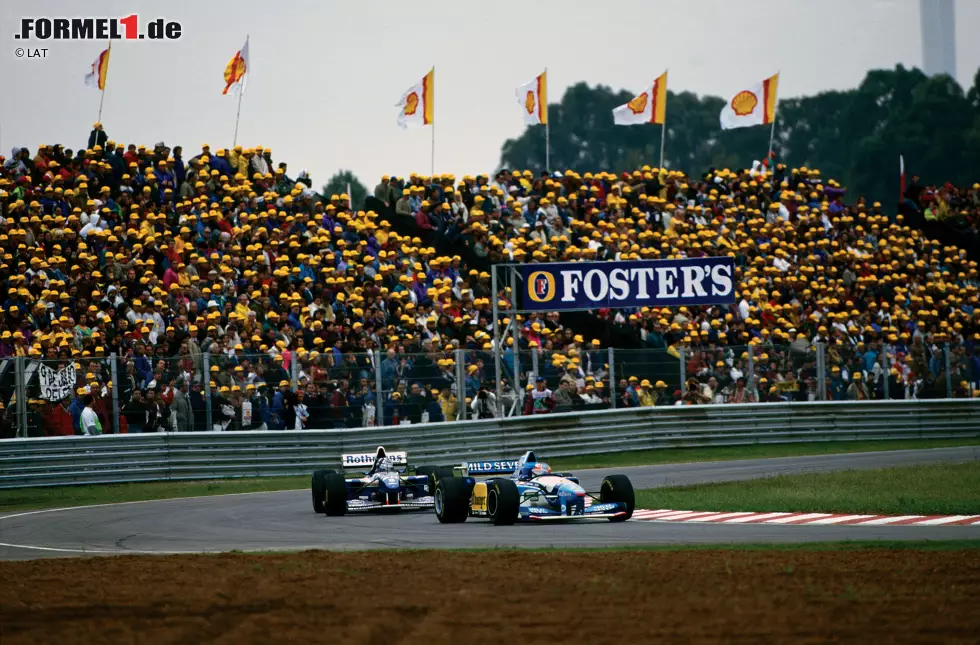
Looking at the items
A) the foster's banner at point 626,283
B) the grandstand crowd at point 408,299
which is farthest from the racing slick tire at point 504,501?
the foster's banner at point 626,283

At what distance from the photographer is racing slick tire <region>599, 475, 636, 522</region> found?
618 inches

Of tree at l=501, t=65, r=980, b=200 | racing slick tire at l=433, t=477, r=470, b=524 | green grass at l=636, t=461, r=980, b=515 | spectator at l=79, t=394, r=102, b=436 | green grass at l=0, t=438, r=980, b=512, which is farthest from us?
tree at l=501, t=65, r=980, b=200

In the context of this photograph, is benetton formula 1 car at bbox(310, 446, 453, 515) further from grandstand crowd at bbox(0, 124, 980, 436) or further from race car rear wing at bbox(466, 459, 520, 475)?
grandstand crowd at bbox(0, 124, 980, 436)

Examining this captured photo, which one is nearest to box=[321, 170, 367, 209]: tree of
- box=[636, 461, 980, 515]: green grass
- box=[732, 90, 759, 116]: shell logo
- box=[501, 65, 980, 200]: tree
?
box=[501, 65, 980, 200]: tree

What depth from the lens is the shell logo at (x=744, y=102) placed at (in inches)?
1465

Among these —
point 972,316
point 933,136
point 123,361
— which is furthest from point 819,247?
point 933,136

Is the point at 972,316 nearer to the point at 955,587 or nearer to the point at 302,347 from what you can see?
the point at 302,347

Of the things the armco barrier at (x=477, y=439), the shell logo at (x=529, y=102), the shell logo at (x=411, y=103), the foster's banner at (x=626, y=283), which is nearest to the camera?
the armco barrier at (x=477, y=439)

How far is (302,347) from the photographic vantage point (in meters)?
23.0

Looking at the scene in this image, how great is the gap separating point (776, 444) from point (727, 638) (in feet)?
65.2

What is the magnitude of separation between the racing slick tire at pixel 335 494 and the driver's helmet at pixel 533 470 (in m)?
2.50

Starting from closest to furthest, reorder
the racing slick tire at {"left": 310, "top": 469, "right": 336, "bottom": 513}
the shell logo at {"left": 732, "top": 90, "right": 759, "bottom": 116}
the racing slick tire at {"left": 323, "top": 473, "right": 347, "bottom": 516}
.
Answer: the racing slick tire at {"left": 323, "top": 473, "right": 347, "bottom": 516}, the racing slick tire at {"left": 310, "top": 469, "right": 336, "bottom": 513}, the shell logo at {"left": 732, "top": 90, "right": 759, "bottom": 116}

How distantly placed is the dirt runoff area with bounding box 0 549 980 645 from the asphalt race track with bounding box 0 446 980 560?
1.59m

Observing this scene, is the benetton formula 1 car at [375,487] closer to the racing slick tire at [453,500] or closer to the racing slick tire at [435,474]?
the racing slick tire at [435,474]
